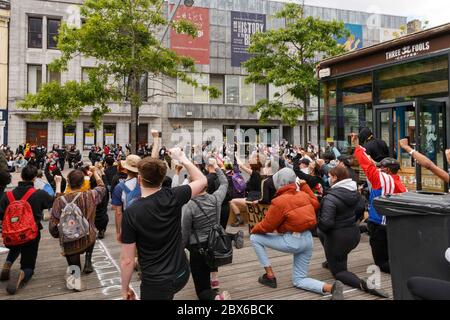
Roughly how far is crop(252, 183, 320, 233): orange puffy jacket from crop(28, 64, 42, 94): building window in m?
31.4

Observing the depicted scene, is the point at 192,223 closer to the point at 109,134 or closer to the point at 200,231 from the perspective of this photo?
the point at 200,231

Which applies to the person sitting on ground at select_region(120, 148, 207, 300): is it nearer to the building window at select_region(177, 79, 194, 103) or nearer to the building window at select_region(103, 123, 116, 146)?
the building window at select_region(103, 123, 116, 146)

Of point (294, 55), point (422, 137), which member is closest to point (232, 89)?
Answer: point (294, 55)

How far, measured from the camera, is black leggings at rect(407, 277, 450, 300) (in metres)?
2.34

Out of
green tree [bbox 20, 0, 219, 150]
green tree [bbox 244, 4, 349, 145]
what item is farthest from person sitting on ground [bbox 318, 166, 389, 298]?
green tree [bbox 244, 4, 349, 145]

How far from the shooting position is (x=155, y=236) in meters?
3.08

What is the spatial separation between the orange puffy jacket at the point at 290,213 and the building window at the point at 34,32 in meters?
32.3

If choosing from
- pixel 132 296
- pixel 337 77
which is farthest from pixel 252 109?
pixel 132 296

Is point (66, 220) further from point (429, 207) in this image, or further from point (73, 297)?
point (429, 207)

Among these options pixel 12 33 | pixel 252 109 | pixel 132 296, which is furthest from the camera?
pixel 12 33

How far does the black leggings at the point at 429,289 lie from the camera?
7.66 feet

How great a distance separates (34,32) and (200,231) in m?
32.8

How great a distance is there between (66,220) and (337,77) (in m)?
6.53

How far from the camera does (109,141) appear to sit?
109 feet
